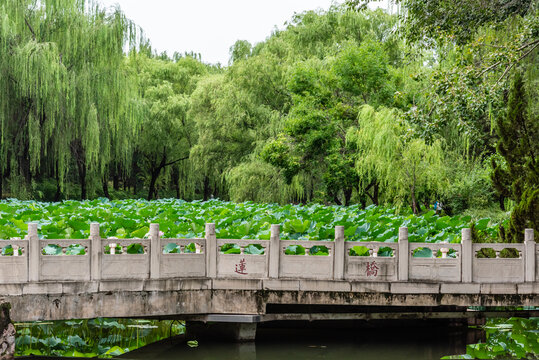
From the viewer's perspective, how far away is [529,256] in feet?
33.8

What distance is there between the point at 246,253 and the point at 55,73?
14.4 meters

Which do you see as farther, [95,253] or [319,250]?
[319,250]

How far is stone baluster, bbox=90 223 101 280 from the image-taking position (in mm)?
9586

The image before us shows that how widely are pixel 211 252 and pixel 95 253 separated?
65.8 inches

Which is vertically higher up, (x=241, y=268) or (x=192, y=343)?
(x=241, y=268)

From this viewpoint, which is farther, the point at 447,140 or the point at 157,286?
the point at 447,140

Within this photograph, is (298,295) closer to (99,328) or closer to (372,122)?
(99,328)

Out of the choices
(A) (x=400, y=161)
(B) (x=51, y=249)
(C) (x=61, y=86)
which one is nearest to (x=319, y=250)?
(B) (x=51, y=249)

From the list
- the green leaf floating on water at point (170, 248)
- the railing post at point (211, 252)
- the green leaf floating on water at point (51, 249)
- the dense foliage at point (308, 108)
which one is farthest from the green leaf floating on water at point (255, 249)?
the dense foliage at point (308, 108)

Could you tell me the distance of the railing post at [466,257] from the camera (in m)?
10.2

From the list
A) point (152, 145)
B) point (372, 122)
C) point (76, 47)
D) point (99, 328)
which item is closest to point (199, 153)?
point (152, 145)

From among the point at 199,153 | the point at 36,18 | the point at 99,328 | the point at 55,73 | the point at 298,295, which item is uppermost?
the point at 36,18

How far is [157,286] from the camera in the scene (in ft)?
32.7

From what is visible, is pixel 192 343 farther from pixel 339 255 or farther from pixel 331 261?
pixel 339 255
